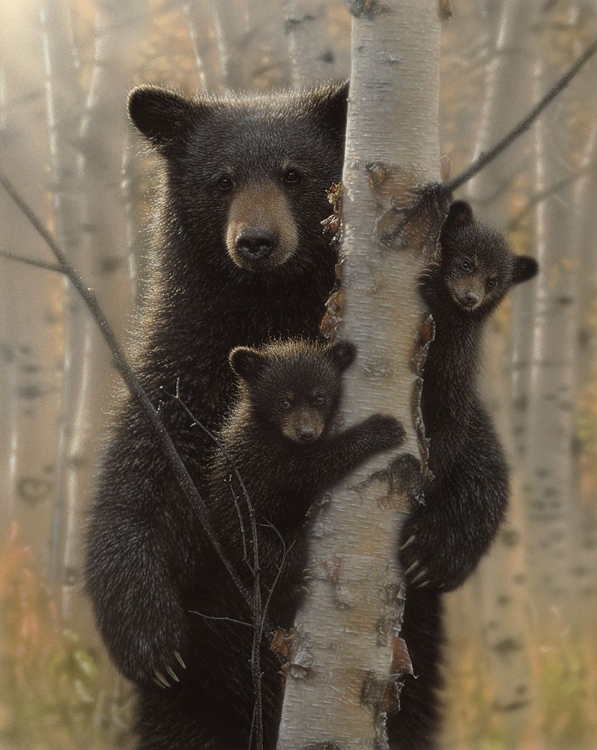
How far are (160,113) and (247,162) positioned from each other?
38 cm

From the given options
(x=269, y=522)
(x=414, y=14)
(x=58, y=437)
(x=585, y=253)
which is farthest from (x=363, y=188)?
(x=58, y=437)

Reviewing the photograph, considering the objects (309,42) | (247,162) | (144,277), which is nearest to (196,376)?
→ (247,162)

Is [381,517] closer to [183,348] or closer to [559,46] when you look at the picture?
[183,348]

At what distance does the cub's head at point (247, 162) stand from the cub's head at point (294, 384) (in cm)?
32

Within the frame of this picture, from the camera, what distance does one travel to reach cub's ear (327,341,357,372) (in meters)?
2.22

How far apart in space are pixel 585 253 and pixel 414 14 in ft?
10.3

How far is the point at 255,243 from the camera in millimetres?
2689

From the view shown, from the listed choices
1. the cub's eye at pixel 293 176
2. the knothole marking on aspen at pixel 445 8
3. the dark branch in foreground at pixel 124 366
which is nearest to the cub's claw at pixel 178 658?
the dark branch in foreground at pixel 124 366

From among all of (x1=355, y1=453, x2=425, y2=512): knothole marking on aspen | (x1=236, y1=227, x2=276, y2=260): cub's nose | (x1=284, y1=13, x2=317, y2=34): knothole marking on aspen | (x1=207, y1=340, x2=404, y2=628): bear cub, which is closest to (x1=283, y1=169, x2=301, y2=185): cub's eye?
(x1=236, y1=227, x2=276, y2=260): cub's nose

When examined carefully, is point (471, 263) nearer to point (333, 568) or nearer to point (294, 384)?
point (294, 384)

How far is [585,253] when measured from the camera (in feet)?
16.5

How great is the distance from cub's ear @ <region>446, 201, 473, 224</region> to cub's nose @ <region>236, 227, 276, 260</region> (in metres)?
0.52

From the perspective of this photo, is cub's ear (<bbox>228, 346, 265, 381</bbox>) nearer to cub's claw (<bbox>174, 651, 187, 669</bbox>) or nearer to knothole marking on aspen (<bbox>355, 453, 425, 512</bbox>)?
knothole marking on aspen (<bbox>355, 453, 425, 512</bbox>)

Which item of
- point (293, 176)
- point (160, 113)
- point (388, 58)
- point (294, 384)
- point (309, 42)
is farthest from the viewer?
point (309, 42)
